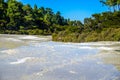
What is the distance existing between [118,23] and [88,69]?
31.9 metres

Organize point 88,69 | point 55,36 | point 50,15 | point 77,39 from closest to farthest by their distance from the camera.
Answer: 1. point 88,69
2. point 77,39
3. point 55,36
4. point 50,15

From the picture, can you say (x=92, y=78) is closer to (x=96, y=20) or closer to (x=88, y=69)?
(x=88, y=69)

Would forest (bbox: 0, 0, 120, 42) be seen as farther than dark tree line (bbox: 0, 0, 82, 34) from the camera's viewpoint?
No

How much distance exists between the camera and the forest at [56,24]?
3444cm

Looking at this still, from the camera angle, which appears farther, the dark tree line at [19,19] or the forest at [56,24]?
the dark tree line at [19,19]

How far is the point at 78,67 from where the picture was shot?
12633mm

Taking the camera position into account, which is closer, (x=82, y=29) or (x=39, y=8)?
(x=82, y=29)

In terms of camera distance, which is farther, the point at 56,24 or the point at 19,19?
the point at 56,24

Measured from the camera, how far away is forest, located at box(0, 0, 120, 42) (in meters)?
34.4

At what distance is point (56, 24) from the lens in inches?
3674

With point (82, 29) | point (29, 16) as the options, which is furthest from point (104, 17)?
point (29, 16)

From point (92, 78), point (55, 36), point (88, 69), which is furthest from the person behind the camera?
point (55, 36)

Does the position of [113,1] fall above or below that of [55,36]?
above

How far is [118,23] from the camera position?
43188 millimetres
